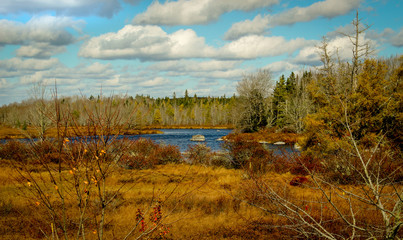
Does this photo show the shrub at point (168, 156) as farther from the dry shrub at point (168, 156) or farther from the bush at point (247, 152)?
the bush at point (247, 152)

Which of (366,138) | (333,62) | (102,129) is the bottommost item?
(366,138)

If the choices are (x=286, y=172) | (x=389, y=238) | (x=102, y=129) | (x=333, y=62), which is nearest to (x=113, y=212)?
(x=102, y=129)

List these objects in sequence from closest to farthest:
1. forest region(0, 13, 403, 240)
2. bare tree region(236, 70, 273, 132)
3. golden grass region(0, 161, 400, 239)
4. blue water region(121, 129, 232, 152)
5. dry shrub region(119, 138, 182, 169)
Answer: forest region(0, 13, 403, 240), golden grass region(0, 161, 400, 239), dry shrub region(119, 138, 182, 169), blue water region(121, 129, 232, 152), bare tree region(236, 70, 273, 132)

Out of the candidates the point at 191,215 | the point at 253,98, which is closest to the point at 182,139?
the point at 253,98

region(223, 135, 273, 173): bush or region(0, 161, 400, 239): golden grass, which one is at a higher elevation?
region(223, 135, 273, 173): bush

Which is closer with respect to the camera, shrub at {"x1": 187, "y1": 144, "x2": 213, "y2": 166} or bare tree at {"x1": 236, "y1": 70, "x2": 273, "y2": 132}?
shrub at {"x1": 187, "y1": 144, "x2": 213, "y2": 166}

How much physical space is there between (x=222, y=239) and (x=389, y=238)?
18.0ft

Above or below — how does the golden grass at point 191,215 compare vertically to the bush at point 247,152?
below

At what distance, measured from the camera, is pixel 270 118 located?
160 ft

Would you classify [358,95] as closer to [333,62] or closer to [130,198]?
[333,62]

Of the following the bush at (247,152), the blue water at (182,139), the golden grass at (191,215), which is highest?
the bush at (247,152)

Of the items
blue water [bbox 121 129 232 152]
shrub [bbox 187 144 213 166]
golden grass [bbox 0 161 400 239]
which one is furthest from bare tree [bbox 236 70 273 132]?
golden grass [bbox 0 161 400 239]

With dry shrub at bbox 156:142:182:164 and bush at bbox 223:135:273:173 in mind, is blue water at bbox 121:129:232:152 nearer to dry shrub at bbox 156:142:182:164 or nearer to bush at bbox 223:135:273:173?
dry shrub at bbox 156:142:182:164

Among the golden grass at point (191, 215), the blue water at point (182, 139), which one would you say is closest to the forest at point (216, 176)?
the golden grass at point (191, 215)
